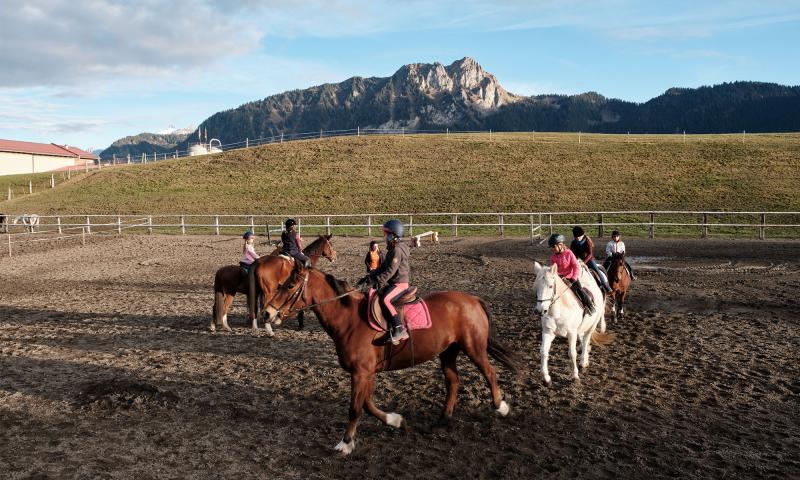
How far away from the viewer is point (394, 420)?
6.60m

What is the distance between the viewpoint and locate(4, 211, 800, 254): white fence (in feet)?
94.2

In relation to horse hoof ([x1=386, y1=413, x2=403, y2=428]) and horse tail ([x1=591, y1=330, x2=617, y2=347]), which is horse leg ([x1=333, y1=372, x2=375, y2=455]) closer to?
horse hoof ([x1=386, y1=413, x2=403, y2=428])

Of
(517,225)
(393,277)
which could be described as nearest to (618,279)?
(393,277)

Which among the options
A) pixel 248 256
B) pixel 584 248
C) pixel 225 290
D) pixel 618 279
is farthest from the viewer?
pixel 248 256

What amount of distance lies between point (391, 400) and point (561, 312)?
2.87 meters

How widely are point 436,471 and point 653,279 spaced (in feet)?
42.7

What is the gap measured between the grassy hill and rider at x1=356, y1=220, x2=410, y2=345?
3257 centimetres

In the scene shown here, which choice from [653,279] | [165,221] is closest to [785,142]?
[653,279]

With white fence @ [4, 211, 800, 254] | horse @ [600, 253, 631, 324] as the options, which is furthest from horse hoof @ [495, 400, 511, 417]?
white fence @ [4, 211, 800, 254]

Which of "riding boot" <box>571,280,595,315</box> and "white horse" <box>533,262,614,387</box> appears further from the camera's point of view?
"riding boot" <box>571,280,595,315</box>

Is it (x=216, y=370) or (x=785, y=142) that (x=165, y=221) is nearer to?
(x=216, y=370)

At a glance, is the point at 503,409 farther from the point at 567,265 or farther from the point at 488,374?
the point at 567,265

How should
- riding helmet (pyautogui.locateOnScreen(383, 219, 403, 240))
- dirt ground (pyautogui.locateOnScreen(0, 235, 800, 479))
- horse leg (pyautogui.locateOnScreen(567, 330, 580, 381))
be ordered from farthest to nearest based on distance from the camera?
horse leg (pyautogui.locateOnScreen(567, 330, 580, 381)), riding helmet (pyautogui.locateOnScreen(383, 219, 403, 240)), dirt ground (pyautogui.locateOnScreen(0, 235, 800, 479))

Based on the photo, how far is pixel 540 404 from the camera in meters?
7.46
